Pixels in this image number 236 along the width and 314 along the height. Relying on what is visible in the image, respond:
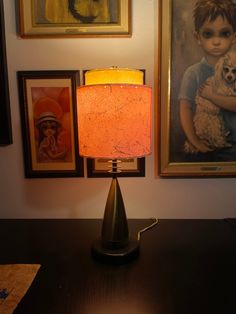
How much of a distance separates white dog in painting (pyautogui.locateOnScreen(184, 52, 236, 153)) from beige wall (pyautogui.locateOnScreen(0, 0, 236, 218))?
0.20m

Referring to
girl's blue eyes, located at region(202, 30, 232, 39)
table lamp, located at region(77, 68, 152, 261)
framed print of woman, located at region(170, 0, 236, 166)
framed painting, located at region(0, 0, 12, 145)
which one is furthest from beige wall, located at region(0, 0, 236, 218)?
table lamp, located at region(77, 68, 152, 261)

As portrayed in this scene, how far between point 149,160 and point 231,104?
1.47 ft

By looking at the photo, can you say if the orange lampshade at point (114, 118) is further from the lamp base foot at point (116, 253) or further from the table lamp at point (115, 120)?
the lamp base foot at point (116, 253)

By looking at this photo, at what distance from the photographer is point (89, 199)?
3.98 feet

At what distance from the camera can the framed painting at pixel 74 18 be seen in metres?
1.06

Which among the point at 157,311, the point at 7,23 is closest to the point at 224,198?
the point at 157,311

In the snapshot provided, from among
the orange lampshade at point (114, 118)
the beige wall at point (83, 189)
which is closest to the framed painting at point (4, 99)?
the beige wall at point (83, 189)

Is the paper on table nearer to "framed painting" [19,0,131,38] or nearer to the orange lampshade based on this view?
the orange lampshade

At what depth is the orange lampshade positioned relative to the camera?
745 mm

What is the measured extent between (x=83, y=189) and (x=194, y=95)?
2.24 feet

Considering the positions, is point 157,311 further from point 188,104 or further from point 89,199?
point 188,104

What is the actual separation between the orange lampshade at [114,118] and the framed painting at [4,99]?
50 centimetres

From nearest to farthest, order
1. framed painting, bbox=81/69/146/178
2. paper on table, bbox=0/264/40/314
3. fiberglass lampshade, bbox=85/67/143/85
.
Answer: paper on table, bbox=0/264/40/314 → fiberglass lampshade, bbox=85/67/143/85 → framed painting, bbox=81/69/146/178

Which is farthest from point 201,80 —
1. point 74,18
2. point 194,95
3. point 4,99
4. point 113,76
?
point 4,99
